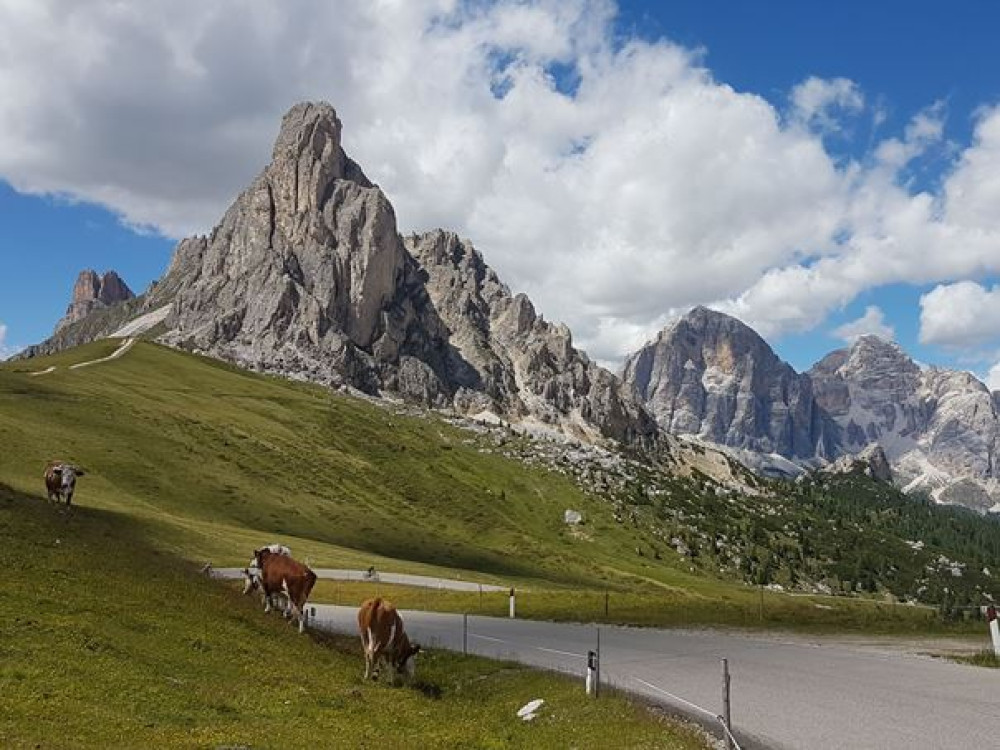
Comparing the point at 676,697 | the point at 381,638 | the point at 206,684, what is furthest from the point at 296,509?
the point at 676,697

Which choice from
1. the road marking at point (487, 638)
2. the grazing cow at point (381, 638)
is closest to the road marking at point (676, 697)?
the grazing cow at point (381, 638)

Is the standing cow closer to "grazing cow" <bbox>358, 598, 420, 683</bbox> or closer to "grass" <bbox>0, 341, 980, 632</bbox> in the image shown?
"grazing cow" <bbox>358, 598, 420, 683</bbox>

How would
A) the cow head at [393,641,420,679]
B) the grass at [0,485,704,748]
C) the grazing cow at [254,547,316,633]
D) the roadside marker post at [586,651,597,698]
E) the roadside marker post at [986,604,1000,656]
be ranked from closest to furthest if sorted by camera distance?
the grass at [0,485,704,748], the roadside marker post at [586,651,597,698], the cow head at [393,641,420,679], the roadside marker post at [986,604,1000,656], the grazing cow at [254,547,316,633]

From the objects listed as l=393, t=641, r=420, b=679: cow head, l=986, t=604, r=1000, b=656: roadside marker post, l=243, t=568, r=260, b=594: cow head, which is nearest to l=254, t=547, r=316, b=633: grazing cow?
l=243, t=568, r=260, b=594: cow head

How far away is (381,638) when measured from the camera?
→ 2788 cm

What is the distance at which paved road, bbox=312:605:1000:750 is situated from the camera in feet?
59.3

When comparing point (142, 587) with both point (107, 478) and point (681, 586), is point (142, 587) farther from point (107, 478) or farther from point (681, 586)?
point (681, 586)

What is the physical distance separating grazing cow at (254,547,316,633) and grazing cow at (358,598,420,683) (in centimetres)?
667

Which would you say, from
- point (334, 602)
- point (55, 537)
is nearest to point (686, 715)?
point (55, 537)

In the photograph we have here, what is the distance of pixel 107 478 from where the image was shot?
342 ft

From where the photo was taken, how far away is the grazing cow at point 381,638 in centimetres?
2772

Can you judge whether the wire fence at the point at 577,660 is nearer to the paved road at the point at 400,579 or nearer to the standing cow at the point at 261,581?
the standing cow at the point at 261,581

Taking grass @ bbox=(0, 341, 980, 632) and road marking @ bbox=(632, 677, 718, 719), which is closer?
road marking @ bbox=(632, 677, 718, 719)

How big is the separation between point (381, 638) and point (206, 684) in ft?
22.8
